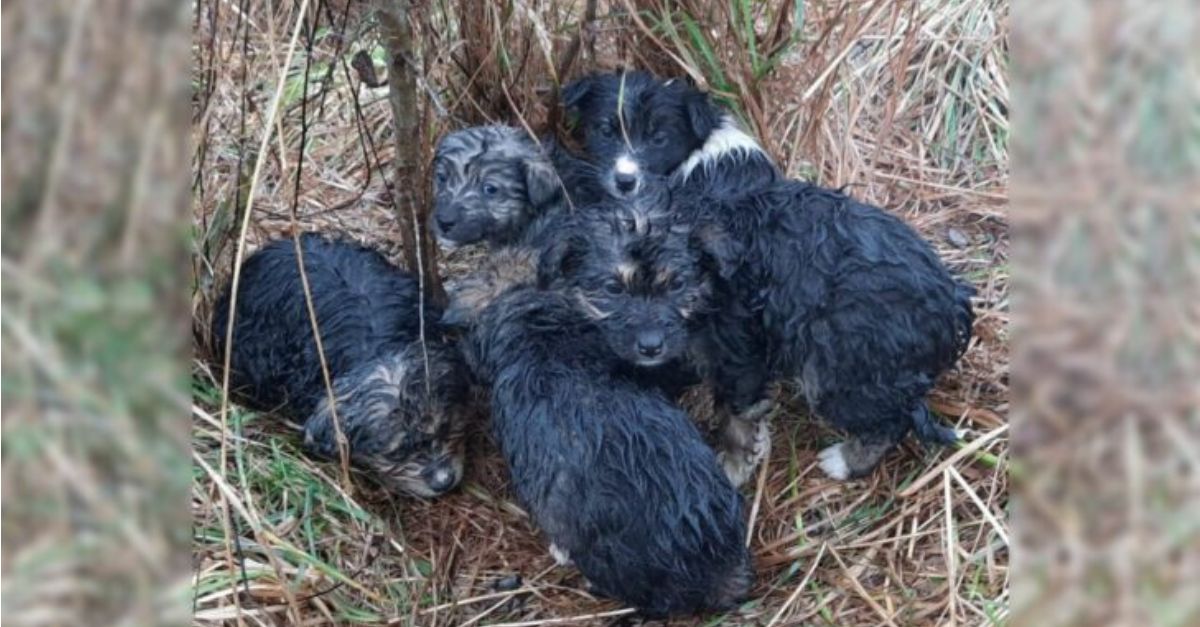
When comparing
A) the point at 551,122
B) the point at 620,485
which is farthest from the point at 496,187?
the point at 620,485

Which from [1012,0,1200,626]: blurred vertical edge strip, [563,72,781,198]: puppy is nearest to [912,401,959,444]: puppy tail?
[563,72,781,198]: puppy

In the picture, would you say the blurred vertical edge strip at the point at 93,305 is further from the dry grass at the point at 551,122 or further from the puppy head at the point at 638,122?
the puppy head at the point at 638,122

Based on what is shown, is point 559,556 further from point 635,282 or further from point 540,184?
point 540,184

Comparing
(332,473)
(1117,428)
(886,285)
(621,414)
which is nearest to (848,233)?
(886,285)

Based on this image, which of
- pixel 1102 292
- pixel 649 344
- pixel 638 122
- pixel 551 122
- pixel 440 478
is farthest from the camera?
pixel 551 122

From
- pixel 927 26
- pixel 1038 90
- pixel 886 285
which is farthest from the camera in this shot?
pixel 927 26

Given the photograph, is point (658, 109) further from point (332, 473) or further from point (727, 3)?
point (332, 473)
